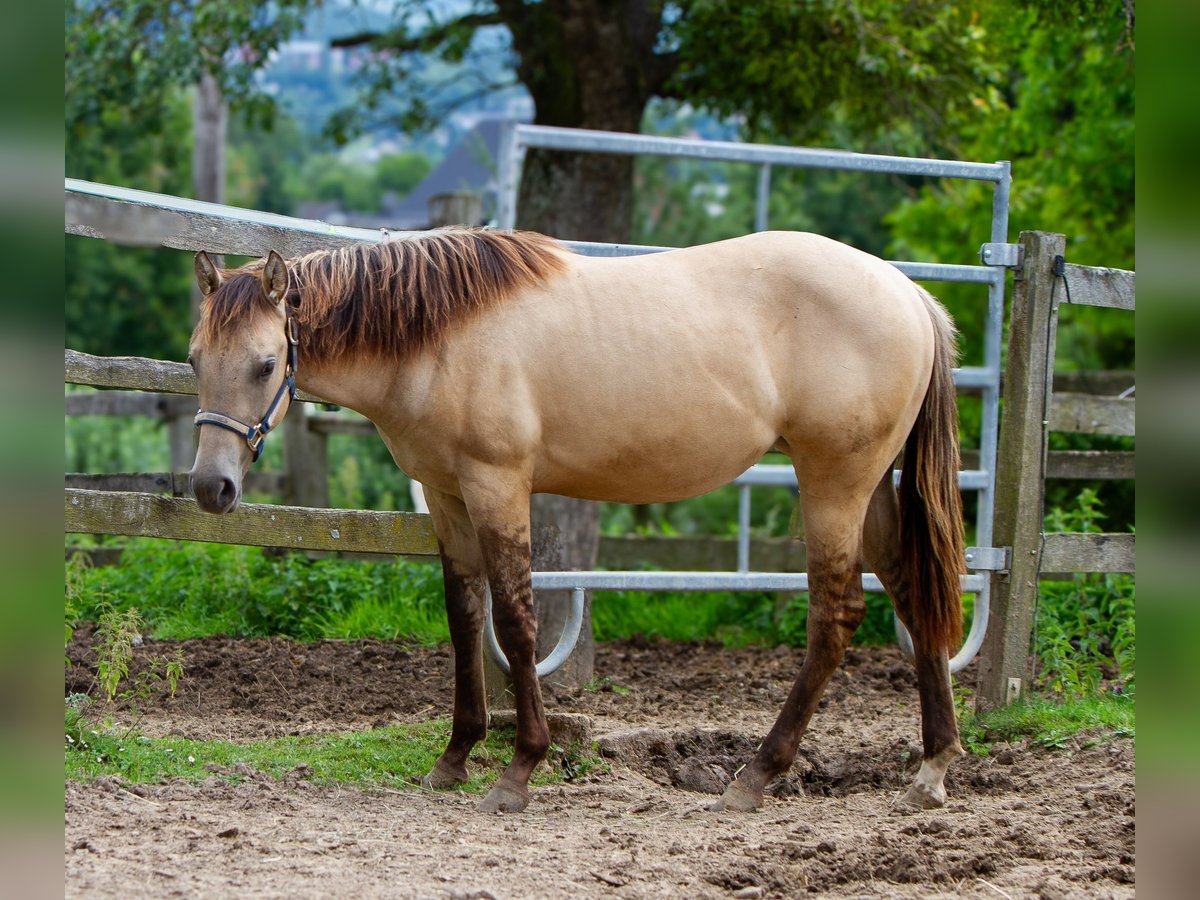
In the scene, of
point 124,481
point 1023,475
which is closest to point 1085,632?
point 1023,475

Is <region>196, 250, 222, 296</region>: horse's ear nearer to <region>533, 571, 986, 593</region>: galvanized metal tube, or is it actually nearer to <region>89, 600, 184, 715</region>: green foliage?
<region>89, 600, 184, 715</region>: green foliage

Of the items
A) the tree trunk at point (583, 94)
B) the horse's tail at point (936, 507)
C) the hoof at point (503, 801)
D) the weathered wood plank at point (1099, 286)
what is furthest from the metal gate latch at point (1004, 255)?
the tree trunk at point (583, 94)

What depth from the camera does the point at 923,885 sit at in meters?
2.81

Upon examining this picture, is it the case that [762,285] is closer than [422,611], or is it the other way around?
[762,285]

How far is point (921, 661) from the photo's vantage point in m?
3.89

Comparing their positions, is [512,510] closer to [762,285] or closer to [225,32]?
[762,285]

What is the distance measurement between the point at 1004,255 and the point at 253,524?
310cm

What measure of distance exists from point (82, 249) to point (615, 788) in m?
18.9

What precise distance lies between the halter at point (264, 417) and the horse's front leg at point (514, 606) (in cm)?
62

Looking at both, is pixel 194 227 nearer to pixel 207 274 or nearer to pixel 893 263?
pixel 207 274

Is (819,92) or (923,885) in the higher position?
(819,92)

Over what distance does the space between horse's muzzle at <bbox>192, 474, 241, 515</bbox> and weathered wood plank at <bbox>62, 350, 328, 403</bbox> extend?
3.69 feet

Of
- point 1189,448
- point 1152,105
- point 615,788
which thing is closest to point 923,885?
point 615,788

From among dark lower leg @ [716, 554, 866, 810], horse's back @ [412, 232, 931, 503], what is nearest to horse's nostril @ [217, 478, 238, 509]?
horse's back @ [412, 232, 931, 503]
